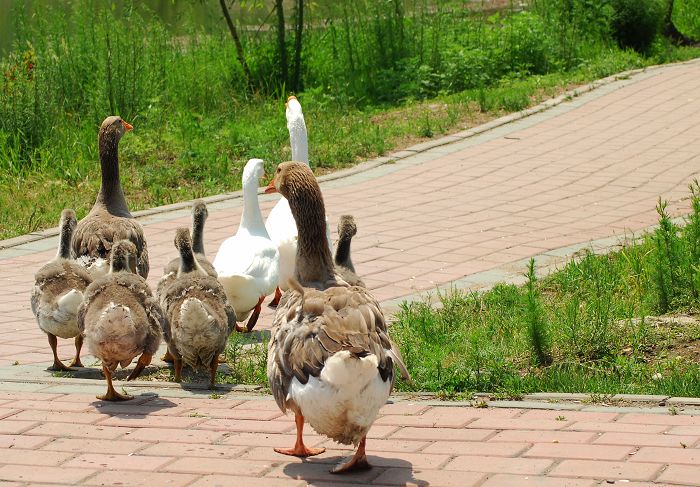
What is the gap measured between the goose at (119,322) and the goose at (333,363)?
1168 mm

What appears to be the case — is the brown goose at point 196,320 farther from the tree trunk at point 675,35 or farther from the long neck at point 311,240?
the tree trunk at point 675,35

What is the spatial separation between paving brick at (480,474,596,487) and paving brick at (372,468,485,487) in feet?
0.24

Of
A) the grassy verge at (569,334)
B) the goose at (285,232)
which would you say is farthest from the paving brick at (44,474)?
the goose at (285,232)

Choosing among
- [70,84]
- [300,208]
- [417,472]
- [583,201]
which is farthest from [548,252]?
[70,84]

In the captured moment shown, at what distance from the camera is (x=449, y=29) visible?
1895cm

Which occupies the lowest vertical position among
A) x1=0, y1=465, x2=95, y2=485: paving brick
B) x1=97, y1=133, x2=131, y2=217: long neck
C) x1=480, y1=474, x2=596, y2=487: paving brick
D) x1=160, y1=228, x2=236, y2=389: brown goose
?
x1=480, y1=474, x2=596, y2=487: paving brick

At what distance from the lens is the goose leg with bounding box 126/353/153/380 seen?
267 inches

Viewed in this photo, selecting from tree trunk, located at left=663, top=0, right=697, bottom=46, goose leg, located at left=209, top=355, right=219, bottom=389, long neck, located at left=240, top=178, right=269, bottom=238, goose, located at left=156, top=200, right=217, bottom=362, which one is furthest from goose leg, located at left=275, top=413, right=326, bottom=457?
tree trunk, located at left=663, top=0, right=697, bottom=46

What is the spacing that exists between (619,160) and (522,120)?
2.40 metres

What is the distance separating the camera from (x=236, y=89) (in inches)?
665

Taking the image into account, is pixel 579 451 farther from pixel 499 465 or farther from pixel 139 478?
pixel 139 478

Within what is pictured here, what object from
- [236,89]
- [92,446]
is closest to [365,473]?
[92,446]

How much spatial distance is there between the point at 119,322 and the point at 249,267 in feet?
5.40

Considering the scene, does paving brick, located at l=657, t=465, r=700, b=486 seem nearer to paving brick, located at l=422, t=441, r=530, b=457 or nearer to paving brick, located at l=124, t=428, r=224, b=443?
paving brick, located at l=422, t=441, r=530, b=457
